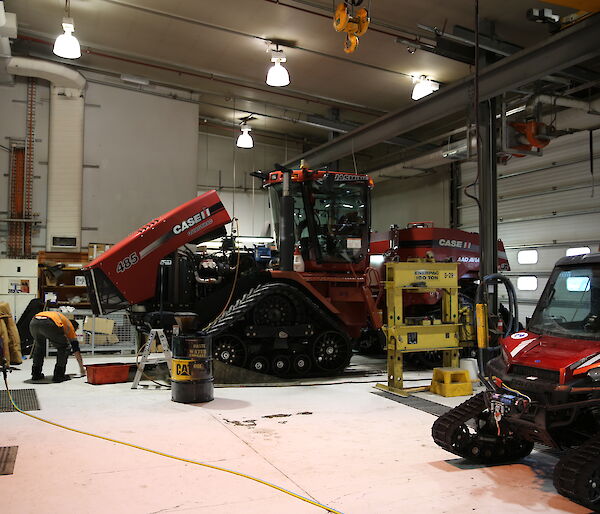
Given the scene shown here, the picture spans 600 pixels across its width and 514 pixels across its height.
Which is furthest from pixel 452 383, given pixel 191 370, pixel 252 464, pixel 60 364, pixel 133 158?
pixel 133 158

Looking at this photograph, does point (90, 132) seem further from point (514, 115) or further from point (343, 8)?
point (514, 115)

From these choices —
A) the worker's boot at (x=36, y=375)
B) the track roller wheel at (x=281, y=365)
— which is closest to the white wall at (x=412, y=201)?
the track roller wheel at (x=281, y=365)

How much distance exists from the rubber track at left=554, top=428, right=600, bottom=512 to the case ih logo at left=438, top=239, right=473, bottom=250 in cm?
621

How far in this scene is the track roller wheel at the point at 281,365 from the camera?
759cm

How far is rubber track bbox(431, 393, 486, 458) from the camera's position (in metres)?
3.95

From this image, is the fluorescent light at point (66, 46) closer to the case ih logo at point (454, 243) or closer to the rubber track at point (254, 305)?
the rubber track at point (254, 305)

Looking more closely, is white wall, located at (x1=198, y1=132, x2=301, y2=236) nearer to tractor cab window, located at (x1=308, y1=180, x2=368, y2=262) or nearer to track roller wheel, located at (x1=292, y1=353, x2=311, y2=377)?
tractor cab window, located at (x1=308, y1=180, x2=368, y2=262)

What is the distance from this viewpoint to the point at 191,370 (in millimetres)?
6031

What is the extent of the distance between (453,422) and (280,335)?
373 cm

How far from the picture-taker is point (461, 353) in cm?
919

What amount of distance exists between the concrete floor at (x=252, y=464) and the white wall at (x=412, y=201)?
8.99 metres

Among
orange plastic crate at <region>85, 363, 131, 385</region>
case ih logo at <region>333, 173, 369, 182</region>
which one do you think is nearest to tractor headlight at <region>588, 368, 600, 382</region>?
case ih logo at <region>333, 173, 369, 182</region>

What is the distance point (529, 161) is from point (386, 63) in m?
3.74

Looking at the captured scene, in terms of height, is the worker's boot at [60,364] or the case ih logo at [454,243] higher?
the case ih logo at [454,243]
